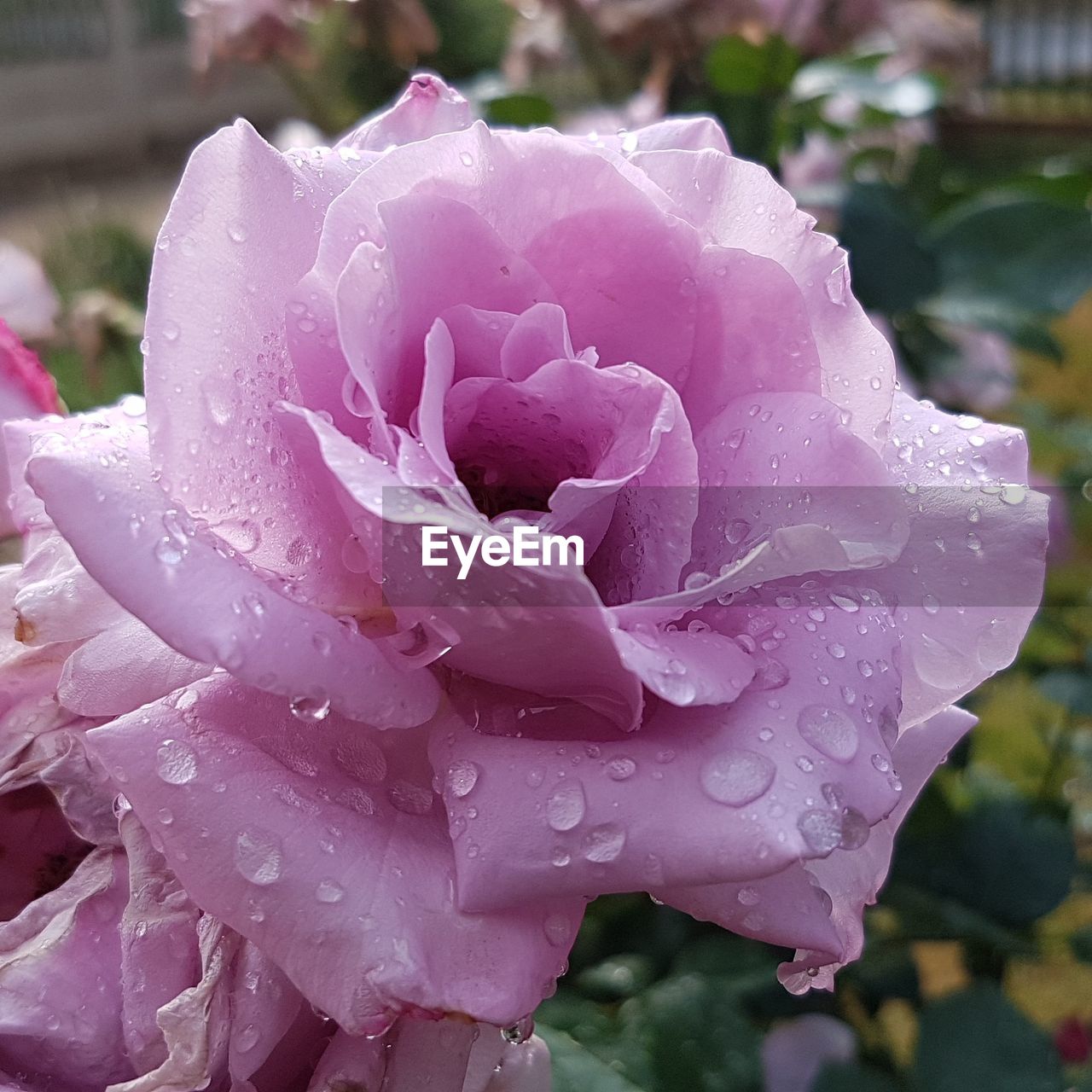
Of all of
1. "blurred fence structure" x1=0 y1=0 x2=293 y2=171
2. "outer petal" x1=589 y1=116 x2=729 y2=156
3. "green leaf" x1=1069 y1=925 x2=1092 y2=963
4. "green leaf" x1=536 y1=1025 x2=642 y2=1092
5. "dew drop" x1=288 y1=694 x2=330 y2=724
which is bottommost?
"blurred fence structure" x1=0 y1=0 x2=293 y2=171

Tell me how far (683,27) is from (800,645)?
2.64 feet

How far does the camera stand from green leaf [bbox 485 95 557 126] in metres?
0.75

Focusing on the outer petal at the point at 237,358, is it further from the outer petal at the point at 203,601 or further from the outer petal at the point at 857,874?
the outer petal at the point at 857,874

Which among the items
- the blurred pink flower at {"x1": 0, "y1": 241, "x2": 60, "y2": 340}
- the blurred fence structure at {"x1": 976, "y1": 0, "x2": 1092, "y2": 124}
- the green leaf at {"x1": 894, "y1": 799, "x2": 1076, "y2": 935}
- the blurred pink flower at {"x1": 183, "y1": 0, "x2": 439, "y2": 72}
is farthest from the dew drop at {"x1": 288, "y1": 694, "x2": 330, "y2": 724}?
the blurred fence structure at {"x1": 976, "y1": 0, "x2": 1092, "y2": 124}

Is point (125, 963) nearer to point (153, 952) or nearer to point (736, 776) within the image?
point (153, 952)

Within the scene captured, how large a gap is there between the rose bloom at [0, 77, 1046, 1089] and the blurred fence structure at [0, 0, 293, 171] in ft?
16.4

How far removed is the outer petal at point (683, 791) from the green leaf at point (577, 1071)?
7.7 inches

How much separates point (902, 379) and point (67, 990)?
0.67m

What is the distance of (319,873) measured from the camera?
232 millimetres

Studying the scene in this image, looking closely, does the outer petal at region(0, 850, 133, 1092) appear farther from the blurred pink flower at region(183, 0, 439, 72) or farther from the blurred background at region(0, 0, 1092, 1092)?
the blurred pink flower at region(183, 0, 439, 72)

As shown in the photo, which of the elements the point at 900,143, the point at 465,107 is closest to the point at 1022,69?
the point at 900,143

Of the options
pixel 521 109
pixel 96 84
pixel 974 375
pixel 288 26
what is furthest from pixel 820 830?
pixel 96 84

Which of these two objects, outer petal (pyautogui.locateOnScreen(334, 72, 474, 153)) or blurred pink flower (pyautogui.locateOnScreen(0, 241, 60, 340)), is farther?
blurred pink flower (pyautogui.locateOnScreen(0, 241, 60, 340))

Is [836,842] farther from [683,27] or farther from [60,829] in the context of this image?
[683,27]
